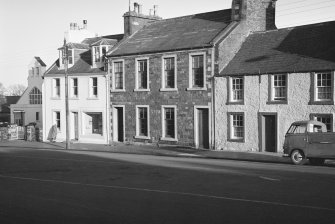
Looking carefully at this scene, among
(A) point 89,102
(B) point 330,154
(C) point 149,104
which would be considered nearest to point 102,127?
(A) point 89,102

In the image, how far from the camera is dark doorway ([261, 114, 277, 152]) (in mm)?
27844

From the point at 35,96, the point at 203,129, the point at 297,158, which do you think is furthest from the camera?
the point at 35,96

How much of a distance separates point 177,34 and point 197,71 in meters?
4.51

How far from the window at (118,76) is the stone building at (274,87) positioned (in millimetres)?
9012

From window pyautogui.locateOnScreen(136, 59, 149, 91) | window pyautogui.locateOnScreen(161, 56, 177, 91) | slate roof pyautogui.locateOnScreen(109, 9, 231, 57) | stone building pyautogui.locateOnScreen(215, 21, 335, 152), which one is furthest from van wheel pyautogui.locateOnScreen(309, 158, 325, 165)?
window pyautogui.locateOnScreen(136, 59, 149, 91)

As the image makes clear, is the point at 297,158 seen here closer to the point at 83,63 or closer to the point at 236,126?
the point at 236,126

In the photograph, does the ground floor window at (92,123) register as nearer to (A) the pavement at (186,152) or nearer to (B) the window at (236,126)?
(A) the pavement at (186,152)

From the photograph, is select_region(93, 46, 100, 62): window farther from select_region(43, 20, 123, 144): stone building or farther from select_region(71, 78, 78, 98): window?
select_region(71, 78, 78, 98): window

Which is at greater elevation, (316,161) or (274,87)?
(274,87)

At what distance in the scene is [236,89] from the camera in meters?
29.4

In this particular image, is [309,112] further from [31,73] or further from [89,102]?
[31,73]

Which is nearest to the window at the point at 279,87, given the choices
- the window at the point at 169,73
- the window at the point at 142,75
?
the window at the point at 169,73

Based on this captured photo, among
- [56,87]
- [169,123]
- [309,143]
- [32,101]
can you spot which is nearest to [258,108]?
[169,123]

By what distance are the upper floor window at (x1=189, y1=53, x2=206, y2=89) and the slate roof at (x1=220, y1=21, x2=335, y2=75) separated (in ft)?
5.48
